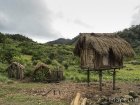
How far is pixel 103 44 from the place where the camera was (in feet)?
88.7

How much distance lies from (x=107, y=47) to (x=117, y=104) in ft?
16.5

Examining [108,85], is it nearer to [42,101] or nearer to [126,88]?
[126,88]

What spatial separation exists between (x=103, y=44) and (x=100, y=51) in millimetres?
829

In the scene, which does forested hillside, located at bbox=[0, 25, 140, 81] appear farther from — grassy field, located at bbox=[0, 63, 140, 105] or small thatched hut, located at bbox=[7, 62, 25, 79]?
grassy field, located at bbox=[0, 63, 140, 105]

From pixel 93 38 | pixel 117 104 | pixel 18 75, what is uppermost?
pixel 93 38

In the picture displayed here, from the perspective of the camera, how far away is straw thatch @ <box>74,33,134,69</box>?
26.8 metres

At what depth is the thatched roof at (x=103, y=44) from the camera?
2676 cm

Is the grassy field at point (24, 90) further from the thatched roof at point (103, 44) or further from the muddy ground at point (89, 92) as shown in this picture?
the thatched roof at point (103, 44)

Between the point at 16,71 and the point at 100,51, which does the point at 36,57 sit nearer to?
the point at 16,71

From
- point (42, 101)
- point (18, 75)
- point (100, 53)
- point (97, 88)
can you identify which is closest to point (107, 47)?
point (100, 53)

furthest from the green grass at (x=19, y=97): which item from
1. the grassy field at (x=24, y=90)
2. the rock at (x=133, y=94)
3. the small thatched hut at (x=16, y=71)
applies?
the rock at (x=133, y=94)

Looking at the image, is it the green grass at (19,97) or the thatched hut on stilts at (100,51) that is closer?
the green grass at (19,97)

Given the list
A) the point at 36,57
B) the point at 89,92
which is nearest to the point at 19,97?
the point at 89,92

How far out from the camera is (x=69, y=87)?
28578 millimetres
